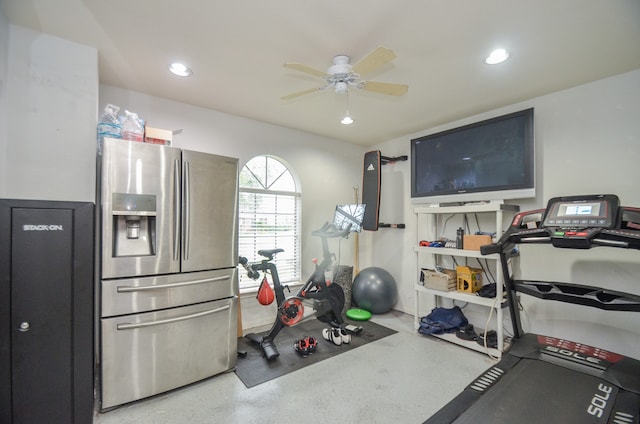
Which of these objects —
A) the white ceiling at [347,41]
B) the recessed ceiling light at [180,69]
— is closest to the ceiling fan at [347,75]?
the white ceiling at [347,41]

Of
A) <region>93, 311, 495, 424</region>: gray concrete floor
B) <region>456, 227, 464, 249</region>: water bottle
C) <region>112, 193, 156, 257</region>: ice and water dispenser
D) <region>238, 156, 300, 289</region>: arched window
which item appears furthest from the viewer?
<region>238, 156, 300, 289</region>: arched window

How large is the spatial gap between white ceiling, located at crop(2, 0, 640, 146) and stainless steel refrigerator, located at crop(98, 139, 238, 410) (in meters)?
0.75

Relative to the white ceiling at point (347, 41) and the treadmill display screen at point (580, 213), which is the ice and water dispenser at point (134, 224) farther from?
the treadmill display screen at point (580, 213)

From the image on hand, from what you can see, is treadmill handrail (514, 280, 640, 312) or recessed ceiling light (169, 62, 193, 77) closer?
treadmill handrail (514, 280, 640, 312)

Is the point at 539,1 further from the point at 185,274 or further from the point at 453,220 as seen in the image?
the point at 185,274

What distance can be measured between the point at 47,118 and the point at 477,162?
12.5ft

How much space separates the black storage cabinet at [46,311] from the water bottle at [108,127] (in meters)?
0.80

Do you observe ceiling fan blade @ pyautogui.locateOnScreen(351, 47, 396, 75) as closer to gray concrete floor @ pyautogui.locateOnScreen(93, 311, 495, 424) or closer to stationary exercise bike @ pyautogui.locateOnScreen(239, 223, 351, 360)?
stationary exercise bike @ pyautogui.locateOnScreen(239, 223, 351, 360)

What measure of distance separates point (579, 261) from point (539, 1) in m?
2.22

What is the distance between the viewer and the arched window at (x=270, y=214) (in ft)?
11.6

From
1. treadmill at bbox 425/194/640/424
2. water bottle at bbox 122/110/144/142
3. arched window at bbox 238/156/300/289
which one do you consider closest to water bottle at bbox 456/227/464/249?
treadmill at bbox 425/194/640/424

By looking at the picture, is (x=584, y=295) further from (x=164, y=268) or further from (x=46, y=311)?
(x=46, y=311)

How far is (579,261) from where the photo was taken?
254 centimetres

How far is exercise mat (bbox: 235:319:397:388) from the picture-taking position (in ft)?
7.95
